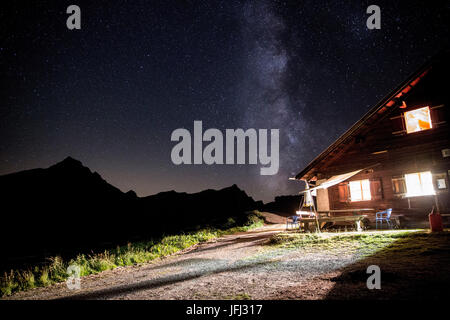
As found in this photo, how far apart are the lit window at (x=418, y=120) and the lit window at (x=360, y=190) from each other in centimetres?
302

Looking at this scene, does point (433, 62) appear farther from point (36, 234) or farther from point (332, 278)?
point (36, 234)

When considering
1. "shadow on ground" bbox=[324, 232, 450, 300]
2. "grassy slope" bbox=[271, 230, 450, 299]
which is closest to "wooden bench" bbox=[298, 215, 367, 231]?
"grassy slope" bbox=[271, 230, 450, 299]

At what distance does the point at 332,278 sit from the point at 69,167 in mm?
83160

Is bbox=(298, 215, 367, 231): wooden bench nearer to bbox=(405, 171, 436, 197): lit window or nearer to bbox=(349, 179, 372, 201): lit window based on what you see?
bbox=(349, 179, 372, 201): lit window

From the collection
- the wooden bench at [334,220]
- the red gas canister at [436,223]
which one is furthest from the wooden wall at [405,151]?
the red gas canister at [436,223]

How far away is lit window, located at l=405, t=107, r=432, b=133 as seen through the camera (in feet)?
32.5

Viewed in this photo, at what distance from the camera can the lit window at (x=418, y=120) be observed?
32.5ft

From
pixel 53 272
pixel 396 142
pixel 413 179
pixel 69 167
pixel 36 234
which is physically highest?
pixel 69 167

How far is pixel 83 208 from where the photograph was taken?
58.7 metres

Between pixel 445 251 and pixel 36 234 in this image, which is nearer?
pixel 445 251

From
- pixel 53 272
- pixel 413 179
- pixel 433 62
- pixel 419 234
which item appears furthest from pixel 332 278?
pixel 433 62

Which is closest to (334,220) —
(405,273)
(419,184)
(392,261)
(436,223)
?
(436,223)

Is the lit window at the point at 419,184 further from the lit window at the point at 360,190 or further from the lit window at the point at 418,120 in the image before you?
the lit window at the point at 418,120
